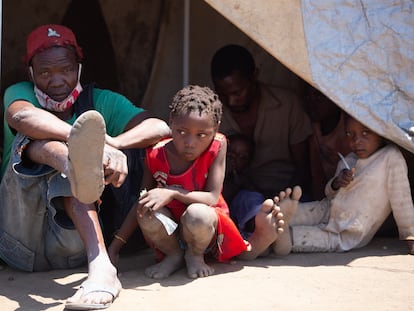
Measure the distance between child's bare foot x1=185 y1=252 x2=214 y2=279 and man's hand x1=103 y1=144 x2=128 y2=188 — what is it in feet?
1.62

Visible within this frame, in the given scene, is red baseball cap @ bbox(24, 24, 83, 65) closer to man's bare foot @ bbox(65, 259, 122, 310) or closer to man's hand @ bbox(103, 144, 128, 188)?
man's hand @ bbox(103, 144, 128, 188)

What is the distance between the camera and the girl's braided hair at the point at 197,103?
9.86 feet

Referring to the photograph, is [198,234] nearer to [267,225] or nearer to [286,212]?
[267,225]

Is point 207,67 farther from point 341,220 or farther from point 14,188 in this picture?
point 14,188

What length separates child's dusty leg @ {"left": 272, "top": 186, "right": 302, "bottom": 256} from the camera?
3.15m

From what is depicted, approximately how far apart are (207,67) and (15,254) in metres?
2.04

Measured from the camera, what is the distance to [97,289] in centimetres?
263

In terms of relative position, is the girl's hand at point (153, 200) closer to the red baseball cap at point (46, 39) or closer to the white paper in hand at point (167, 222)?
the white paper in hand at point (167, 222)

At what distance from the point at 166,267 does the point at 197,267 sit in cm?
12

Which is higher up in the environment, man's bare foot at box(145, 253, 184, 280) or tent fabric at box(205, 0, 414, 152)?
tent fabric at box(205, 0, 414, 152)

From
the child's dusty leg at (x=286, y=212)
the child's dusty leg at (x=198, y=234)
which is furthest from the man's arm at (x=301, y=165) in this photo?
the child's dusty leg at (x=198, y=234)

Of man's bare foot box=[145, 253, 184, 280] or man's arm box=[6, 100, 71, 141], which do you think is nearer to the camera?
man's arm box=[6, 100, 71, 141]

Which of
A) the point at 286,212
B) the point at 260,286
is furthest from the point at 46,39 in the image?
the point at 260,286

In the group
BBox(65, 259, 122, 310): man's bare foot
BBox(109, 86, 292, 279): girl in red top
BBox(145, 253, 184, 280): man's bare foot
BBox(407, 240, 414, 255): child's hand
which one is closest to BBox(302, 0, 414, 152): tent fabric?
BBox(407, 240, 414, 255): child's hand
